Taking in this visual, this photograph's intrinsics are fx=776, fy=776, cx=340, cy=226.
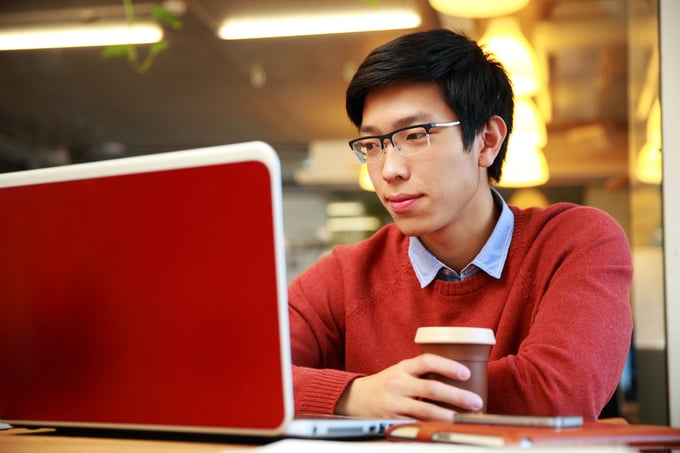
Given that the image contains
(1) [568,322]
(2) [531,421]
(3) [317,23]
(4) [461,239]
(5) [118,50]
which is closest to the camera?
(2) [531,421]

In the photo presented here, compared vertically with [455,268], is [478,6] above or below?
above

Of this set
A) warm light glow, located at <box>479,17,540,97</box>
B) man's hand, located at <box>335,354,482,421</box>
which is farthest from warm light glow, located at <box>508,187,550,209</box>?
man's hand, located at <box>335,354,482,421</box>

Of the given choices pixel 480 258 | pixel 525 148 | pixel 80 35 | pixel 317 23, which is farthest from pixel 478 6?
pixel 80 35

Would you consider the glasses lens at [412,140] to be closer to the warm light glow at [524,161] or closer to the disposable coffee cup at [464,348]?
the disposable coffee cup at [464,348]

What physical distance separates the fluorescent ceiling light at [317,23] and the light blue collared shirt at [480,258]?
3028 mm

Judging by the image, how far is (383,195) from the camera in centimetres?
134

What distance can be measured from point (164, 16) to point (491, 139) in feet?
9.47

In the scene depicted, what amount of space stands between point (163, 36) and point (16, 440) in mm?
4095

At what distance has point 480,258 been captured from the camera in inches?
53.7

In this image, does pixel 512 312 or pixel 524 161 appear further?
pixel 524 161

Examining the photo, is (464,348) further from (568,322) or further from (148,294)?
(148,294)

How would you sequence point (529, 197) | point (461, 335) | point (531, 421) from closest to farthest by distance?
point (531, 421) → point (461, 335) → point (529, 197)

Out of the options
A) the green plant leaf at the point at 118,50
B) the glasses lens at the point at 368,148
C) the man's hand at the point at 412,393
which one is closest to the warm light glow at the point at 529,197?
the green plant leaf at the point at 118,50

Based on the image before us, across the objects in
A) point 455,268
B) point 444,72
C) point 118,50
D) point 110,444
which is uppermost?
point 118,50
